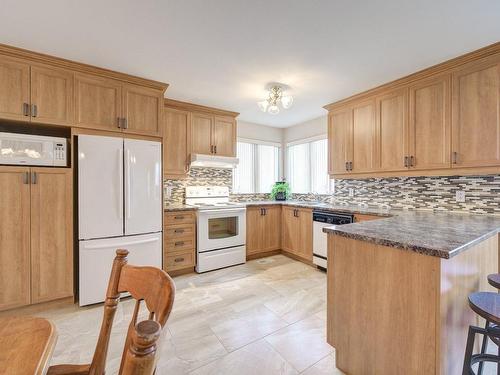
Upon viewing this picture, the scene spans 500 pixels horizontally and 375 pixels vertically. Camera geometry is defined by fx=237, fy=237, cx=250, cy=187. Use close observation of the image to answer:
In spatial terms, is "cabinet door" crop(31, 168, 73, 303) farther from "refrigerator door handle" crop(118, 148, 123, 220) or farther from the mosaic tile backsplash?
the mosaic tile backsplash

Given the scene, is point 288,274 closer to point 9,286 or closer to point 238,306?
point 238,306

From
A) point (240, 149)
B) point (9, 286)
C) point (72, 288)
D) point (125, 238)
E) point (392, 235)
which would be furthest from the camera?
point (240, 149)

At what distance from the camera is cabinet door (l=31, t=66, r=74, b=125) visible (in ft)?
7.24

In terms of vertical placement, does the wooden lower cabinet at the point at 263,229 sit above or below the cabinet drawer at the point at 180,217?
below

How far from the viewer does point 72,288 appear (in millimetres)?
2373

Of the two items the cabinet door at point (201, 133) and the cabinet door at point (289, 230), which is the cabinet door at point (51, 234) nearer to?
the cabinet door at point (201, 133)

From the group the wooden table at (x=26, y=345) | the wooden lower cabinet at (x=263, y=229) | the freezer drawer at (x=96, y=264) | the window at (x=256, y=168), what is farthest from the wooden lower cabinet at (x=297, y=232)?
the wooden table at (x=26, y=345)

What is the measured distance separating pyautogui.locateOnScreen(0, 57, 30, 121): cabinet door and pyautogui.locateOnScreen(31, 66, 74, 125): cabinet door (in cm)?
5

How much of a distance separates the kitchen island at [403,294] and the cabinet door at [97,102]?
8.08 feet

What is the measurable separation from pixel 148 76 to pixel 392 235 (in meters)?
2.79

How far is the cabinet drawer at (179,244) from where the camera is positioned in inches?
121

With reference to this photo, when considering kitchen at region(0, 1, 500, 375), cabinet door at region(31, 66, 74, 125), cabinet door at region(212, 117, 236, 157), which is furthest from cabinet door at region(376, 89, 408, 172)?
cabinet door at region(31, 66, 74, 125)

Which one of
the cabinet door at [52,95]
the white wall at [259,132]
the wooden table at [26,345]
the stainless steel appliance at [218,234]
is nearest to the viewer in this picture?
the wooden table at [26,345]

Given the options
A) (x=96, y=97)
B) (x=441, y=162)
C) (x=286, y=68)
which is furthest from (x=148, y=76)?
(x=441, y=162)
